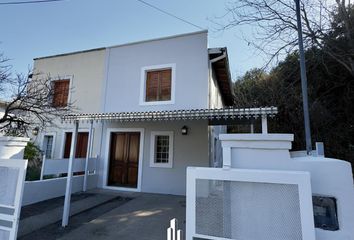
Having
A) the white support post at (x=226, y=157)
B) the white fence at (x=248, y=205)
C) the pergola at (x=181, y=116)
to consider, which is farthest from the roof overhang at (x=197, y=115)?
the white fence at (x=248, y=205)

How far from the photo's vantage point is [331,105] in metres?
11.8

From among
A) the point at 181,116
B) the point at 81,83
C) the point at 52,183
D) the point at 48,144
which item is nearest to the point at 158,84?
the point at 181,116

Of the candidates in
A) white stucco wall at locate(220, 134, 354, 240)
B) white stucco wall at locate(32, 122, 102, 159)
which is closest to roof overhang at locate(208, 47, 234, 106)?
white stucco wall at locate(32, 122, 102, 159)

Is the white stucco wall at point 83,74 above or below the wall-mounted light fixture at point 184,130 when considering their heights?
above

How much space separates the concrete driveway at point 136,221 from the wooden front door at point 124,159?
2.15 m

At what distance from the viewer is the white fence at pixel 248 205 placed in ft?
9.29

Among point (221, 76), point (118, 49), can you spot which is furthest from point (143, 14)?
point (221, 76)

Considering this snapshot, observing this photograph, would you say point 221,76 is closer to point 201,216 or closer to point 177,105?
point 177,105

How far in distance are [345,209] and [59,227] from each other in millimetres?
6308

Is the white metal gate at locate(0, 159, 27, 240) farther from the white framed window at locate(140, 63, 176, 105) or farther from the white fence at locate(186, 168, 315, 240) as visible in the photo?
the white framed window at locate(140, 63, 176, 105)

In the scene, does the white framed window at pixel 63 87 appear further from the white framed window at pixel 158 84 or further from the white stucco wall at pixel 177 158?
the white stucco wall at pixel 177 158

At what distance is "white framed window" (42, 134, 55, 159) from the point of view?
1140cm

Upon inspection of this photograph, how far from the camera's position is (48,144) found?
11688 mm

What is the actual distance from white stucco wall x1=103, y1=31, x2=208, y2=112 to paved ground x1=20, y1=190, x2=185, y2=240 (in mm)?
4080
